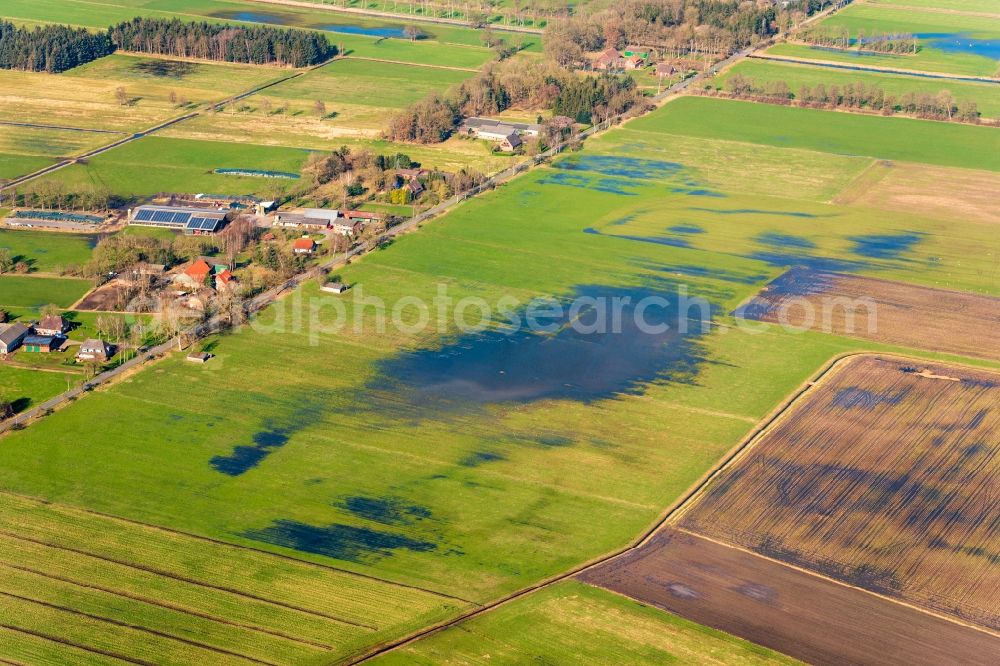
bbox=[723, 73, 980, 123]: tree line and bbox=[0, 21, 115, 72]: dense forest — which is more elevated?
bbox=[0, 21, 115, 72]: dense forest

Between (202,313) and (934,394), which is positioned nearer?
(934,394)

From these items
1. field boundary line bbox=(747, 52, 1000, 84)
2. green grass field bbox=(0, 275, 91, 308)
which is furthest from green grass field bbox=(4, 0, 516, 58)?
green grass field bbox=(0, 275, 91, 308)

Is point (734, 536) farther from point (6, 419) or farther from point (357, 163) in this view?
point (357, 163)

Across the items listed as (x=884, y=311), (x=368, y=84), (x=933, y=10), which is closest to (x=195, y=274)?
(x=884, y=311)

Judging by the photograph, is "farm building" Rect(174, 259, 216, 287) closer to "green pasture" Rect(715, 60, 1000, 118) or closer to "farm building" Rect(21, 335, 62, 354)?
"farm building" Rect(21, 335, 62, 354)

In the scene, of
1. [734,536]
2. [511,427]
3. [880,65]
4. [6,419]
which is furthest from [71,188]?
[880,65]

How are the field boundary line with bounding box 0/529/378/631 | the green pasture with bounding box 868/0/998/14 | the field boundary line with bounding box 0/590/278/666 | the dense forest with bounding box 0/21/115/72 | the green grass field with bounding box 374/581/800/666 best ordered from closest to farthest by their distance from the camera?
the field boundary line with bounding box 0/590/278/666
the green grass field with bounding box 374/581/800/666
the field boundary line with bounding box 0/529/378/631
the dense forest with bounding box 0/21/115/72
the green pasture with bounding box 868/0/998/14
